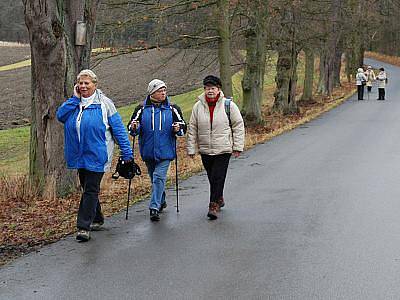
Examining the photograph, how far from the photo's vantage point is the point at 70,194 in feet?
36.1

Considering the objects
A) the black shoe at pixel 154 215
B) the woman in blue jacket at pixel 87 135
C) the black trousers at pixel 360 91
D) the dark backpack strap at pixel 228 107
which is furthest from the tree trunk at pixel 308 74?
the woman in blue jacket at pixel 87 135

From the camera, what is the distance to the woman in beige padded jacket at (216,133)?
9445mm

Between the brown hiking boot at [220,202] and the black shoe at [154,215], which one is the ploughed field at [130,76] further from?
the black shoe at [154,215]

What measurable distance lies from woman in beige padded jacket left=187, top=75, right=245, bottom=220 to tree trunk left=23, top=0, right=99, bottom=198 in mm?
2345

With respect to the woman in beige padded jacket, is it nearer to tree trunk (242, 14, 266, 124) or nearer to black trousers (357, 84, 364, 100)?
tree trunk (242, 14, 266, 124)

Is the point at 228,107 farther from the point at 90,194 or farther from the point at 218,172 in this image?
the point at 90,194

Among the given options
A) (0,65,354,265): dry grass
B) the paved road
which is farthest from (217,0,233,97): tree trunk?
the paved road

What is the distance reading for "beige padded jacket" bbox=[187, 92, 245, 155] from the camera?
945cm

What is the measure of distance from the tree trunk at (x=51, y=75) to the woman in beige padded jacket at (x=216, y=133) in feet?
7.69

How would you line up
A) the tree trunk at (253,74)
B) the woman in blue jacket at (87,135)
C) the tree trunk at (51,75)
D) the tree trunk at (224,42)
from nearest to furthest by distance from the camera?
the woman in blue jacket at (87,135) → the tree trunk at (51,75) → the tree trunk at (224,42) → the tree trunk at (253,74)

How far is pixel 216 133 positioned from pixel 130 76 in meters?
49.6

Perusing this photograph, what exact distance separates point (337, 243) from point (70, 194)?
15.7 feet

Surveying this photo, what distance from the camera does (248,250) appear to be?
740cm

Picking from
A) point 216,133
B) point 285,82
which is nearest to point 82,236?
point 216,133
